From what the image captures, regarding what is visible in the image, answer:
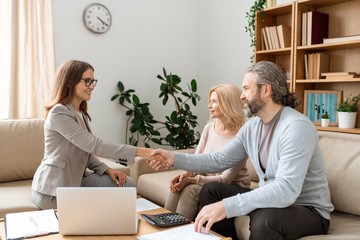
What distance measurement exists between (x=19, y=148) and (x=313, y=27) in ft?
8.36

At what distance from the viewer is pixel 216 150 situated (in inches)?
87.4

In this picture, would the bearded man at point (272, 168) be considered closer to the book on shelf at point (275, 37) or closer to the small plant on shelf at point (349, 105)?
the small plant on shelf at point (349, 105)

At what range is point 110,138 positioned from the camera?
4082mm

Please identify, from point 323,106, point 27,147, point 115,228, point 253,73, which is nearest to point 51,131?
point 27,147

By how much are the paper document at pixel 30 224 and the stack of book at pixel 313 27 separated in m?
2.45

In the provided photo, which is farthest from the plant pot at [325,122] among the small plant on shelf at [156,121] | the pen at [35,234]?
the pen at [35,234]

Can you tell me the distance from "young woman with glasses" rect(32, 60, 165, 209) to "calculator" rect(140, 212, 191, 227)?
1.81ft

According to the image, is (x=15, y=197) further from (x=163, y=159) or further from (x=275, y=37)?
(x=275, y=37)

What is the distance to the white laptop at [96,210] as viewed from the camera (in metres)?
1.41

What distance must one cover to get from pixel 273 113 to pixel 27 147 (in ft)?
6.19

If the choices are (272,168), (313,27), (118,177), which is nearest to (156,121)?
(118,177)

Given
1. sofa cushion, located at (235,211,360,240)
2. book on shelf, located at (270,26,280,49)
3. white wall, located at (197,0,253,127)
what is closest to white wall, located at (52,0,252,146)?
white wall, located at (197,0,253,127)

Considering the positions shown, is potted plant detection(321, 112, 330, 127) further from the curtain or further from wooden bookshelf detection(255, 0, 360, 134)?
the curtain

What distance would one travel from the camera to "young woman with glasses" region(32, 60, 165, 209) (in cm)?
209
